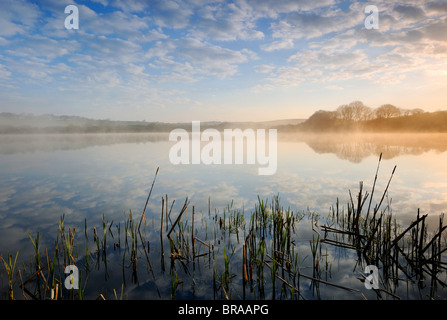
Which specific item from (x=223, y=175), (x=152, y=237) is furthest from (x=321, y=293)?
(x=223, y=175)

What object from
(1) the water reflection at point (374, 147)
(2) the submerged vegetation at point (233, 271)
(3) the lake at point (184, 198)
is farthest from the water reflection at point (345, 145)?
(2) the submerged vegetation at point (233, 271)

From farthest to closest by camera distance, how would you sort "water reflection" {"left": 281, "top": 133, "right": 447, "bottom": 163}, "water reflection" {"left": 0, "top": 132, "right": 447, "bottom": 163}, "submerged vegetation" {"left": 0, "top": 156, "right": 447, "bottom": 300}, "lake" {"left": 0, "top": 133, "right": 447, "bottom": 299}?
1. "water reflection" {"left": 0, "top": 132, "right": 447, "bottom": 163}
2. "water reflection" {"left": 281, "top": 133, "right": 447, "bottom": 163}
3. "lake" {"left": 0, "top": 133, "right": 447, "bottom": 299}
4. "submerged vegetation" {"left": 0, "top": 156, "right": 447, "bottom": 300}

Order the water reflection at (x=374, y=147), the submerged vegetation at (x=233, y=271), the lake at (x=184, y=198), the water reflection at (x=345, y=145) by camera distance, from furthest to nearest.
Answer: the water reflection at (x=345, y=145) → the water reflection at (x=374, y=147) → the lake at (x=184, y=198) → the submerged vegetation at (x=233, y=271)

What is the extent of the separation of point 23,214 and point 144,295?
7872 mm

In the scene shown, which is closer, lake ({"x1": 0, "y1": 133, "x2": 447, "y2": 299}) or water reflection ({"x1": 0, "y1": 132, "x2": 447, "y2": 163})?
lake ({"x1": 0, "y1": 133, "x2": 447, "y2": 299})

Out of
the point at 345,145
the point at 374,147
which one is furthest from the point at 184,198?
the point at 345,145

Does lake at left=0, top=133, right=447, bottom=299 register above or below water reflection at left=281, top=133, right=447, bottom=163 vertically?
below

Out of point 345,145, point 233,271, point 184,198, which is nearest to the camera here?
point 233,271

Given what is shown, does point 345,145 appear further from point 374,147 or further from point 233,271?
point 233,271

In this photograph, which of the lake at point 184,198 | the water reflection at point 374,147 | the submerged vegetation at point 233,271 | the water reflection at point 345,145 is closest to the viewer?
the submerged vegetation at point 233,271

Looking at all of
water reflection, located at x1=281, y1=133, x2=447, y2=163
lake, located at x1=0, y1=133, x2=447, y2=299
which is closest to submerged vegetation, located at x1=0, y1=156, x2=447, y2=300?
lake, located at x1=0, y1=133, x2=447, y2=299

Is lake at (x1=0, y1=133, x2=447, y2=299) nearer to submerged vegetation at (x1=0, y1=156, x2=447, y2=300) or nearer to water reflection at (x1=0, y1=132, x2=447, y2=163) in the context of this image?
submerged vegetation at (x1=0, y1=156, x2=447, y2=300)

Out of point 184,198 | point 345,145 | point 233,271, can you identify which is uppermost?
point 345,145

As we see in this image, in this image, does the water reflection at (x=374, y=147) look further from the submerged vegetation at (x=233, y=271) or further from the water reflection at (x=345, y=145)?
the submerged vegetation at (x=233, y=271)
